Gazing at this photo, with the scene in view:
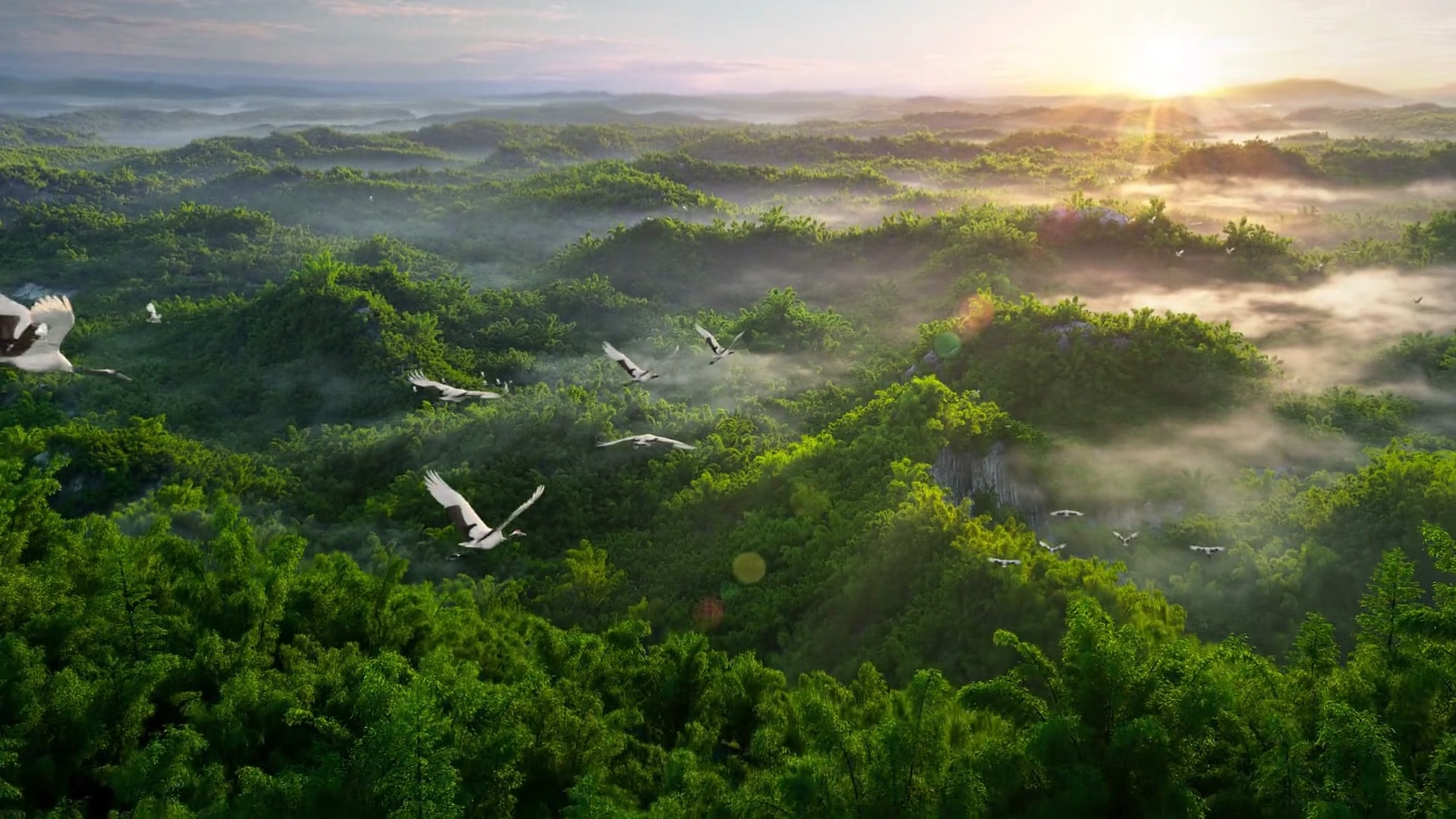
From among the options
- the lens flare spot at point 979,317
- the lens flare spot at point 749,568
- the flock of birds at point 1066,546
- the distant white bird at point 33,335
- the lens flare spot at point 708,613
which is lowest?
the lens flare spot at point 708,613

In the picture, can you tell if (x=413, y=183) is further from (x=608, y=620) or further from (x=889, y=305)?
(x=608, y=620)

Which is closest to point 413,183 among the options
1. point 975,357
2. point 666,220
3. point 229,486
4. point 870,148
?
point 666,220

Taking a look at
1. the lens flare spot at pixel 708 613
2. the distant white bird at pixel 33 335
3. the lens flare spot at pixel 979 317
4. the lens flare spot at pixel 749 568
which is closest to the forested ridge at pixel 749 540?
the lens flare spot at pixel 749 568

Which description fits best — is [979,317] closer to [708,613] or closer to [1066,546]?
[1066,546]

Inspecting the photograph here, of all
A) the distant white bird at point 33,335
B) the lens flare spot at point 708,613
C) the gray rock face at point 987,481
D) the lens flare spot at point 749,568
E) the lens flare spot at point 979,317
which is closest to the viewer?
the distant white bird at point 33,335

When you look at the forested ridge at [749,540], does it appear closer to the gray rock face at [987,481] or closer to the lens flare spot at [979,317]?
the gray rock face at [987,481]

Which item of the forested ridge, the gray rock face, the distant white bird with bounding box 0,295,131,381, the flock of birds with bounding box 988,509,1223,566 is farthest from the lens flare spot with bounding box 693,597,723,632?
the distant white bird with bounding box 0,295,131,381
